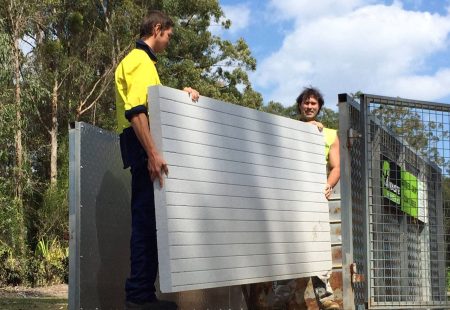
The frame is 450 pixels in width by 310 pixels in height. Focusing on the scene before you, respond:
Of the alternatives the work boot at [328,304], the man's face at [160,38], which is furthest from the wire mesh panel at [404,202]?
the man's face at [160,38]

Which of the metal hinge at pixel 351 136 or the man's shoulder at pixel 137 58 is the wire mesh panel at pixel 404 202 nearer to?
the metal hinge at pixel 351 136

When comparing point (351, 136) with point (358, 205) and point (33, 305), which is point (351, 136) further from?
point (33, 305)

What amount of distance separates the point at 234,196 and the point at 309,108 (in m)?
1.60

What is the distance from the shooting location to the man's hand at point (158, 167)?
11.2 feet

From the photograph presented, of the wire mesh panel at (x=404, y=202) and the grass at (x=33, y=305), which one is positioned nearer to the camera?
the wire mesh panel at (x=404, y=202)

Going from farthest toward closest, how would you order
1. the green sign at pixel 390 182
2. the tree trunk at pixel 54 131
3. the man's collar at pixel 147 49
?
the tree trunk at pixel 54 131 < the green sign at pixel 390 182 < the man's collar at pixel 147 49

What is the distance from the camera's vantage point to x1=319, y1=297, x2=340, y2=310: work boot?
15.0 feet

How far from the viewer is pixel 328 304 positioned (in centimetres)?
459

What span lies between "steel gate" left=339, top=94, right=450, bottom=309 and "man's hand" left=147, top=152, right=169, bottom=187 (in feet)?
5.26

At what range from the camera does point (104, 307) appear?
13.8ft

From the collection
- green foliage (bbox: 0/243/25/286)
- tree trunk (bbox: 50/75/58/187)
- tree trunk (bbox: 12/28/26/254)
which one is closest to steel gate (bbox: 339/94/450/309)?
tree trunk (bbox: 12/28/26/254)

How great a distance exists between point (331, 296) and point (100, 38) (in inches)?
869

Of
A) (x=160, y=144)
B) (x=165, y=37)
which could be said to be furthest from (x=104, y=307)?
(x=165, y=37)

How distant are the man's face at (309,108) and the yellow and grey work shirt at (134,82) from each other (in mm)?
1614
